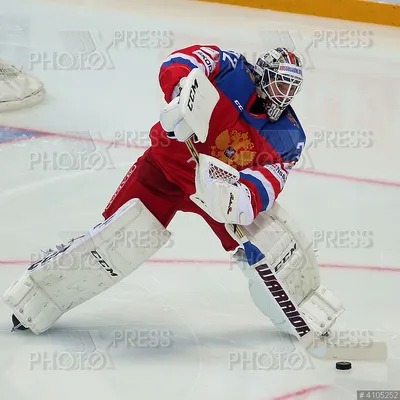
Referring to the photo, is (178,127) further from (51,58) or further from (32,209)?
(51,58)

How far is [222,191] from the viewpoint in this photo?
2975 millimetres

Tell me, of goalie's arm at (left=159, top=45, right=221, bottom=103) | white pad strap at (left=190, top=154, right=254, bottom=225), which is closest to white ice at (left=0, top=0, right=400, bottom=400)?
white pad strap at (left=190, top=154, right=254, bottom=225)

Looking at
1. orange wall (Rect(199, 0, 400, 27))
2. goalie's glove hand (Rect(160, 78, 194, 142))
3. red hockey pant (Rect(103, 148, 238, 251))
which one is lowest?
red hockey pant (Rect(103, 148, 238, 251))

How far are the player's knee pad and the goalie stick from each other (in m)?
0.02

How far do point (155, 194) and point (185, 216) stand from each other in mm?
1190

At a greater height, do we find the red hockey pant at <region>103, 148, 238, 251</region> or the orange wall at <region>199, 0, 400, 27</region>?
the orange wall at <region>199, 0, 400, 27</region>

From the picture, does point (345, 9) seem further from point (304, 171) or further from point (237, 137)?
point (237, 137)

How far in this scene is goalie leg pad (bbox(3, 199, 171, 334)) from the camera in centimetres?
329

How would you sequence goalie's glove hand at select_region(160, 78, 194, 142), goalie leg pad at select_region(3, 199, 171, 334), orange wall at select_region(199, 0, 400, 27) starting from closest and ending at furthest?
goalie's glove hand at select_region(160, 78, 194, 142)
goalie leg pad at select_region(3, 199, 171, 334)
orange wall at select_region(199, 0, 400, 27)

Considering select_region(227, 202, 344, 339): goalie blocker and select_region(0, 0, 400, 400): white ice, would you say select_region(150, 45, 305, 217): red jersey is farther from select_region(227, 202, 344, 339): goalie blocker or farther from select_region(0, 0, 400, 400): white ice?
select_region(0, 0, 400, 400): white ice

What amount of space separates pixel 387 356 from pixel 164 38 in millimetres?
3590

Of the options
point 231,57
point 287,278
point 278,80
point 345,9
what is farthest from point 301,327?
point 345,9

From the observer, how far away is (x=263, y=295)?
11.2ft

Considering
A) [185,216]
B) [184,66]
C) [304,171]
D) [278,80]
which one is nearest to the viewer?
[184,66]
